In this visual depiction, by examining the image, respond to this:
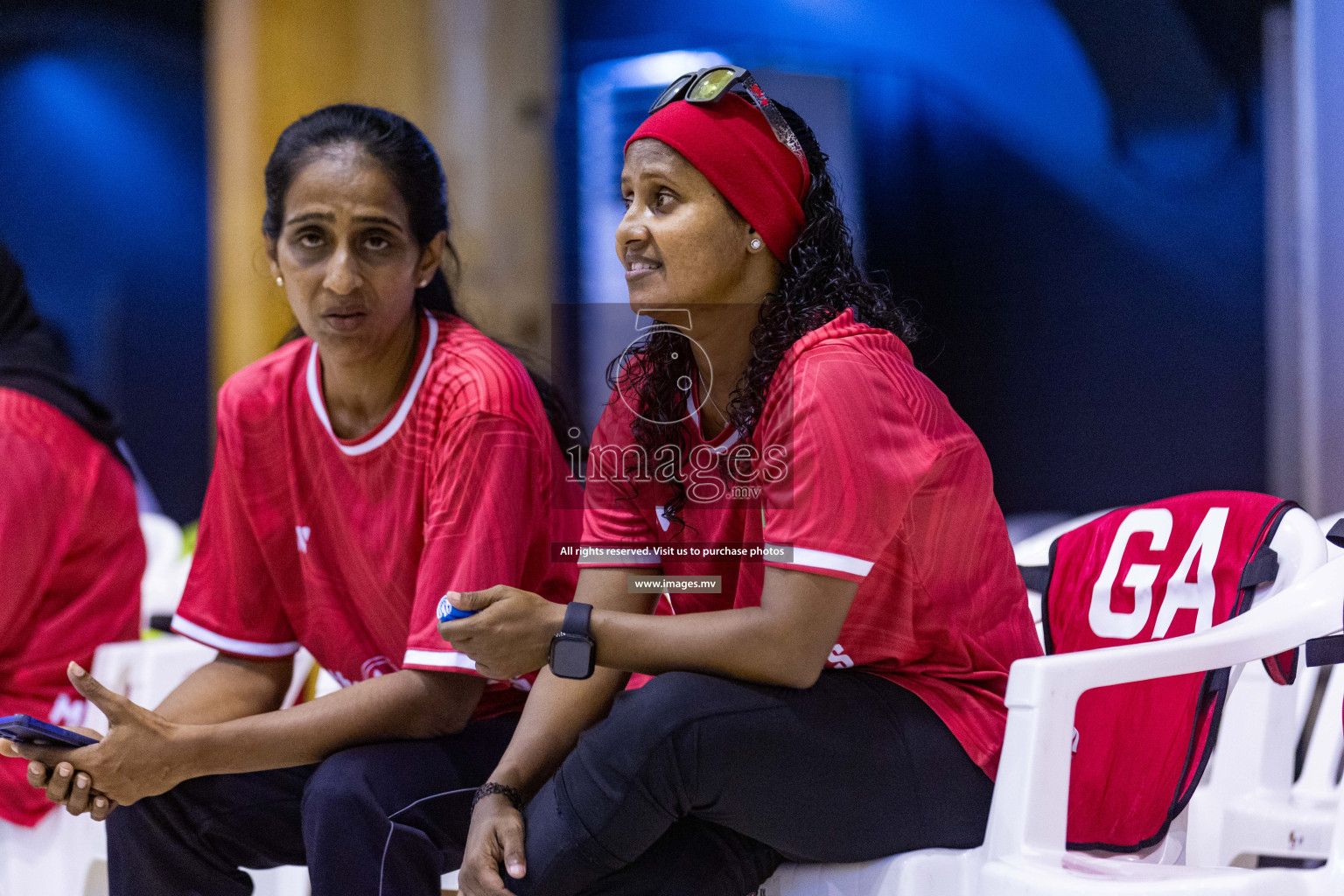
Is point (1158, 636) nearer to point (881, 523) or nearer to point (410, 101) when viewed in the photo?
point (881, 523)

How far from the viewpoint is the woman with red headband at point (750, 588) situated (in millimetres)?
1307

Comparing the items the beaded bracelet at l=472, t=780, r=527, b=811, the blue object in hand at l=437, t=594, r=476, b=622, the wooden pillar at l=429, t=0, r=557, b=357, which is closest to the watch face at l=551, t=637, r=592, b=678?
the blue object in hand at l=437, t=594, r=476, b=622

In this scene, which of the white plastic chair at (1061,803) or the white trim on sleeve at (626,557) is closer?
the white plastic chair at (1061,803)

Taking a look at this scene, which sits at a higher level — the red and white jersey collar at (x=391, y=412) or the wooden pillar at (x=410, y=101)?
the wooden pillar at (x=410, y=101)

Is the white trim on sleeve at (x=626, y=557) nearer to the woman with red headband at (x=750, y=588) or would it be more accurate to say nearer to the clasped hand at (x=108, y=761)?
the woman with red headband at (x=750, y=588)

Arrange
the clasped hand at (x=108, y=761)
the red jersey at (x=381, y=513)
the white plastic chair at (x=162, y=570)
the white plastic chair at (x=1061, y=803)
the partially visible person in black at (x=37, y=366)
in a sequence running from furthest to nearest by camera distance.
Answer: the white plastic chair at (x=162, y=570) < the partially visible person in black at (x=37, y=366) < the red jersey at (x=381, y=513) < the clasped hand at (x=108, y=761) < the white plastic chair at (x=1061, y=803)

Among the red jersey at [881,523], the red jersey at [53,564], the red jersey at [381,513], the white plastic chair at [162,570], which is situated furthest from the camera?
the white plastic chair at [162,570]

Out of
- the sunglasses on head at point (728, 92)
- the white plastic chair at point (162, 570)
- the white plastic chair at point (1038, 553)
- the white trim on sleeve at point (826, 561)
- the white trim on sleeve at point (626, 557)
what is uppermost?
the sunglasses on head at point (728, 92)

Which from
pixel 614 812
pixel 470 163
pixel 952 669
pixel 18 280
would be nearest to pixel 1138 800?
pixel 952 669

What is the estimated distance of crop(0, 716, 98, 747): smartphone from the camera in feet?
5.08

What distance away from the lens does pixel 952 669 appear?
1.43 m

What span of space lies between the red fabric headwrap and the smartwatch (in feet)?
1.69

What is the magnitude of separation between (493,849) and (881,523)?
1.83 ft

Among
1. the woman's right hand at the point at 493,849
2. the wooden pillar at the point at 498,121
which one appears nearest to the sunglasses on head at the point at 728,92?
the woman's right hand at the point at 493,849
